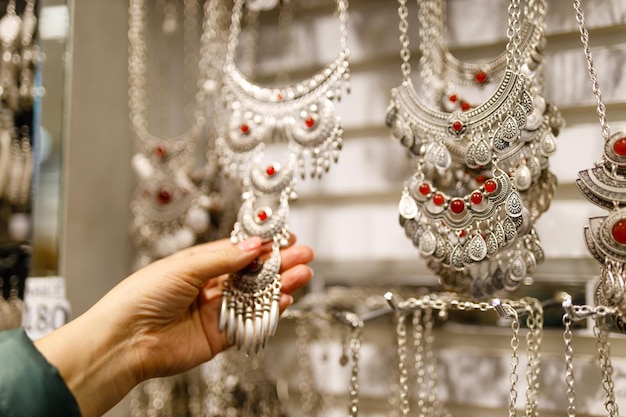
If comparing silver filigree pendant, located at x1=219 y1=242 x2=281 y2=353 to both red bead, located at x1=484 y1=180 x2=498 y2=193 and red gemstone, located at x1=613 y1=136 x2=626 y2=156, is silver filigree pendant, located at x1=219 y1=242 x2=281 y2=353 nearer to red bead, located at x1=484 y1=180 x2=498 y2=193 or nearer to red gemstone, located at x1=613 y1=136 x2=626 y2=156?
red bead, located at x1=484 y1=180 x2=498 y2=193

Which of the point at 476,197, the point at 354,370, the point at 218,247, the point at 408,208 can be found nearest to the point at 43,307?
the point at 218,247

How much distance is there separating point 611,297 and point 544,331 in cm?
30

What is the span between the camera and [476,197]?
96 cm

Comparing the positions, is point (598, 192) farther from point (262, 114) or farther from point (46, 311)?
point (46, 311)

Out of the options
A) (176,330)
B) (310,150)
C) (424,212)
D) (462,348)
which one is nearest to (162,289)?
(176,330)

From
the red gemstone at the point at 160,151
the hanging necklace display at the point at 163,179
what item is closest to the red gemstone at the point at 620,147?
the hanging necklace display at the point at 163,179

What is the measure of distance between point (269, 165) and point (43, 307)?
2.01 feet

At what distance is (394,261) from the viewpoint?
4.44ft

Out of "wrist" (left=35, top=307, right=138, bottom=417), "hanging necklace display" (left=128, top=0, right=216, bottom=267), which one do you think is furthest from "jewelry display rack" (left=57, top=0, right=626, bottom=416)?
"wrist" (left=35, top=307, right=138, bottom=417)

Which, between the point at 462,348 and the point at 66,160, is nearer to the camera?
the point at 462,348

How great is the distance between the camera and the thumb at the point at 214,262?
1.05 metres

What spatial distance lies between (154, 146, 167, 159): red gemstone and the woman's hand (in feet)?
1.15

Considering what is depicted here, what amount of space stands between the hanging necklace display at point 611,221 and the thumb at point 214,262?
0.55 meters

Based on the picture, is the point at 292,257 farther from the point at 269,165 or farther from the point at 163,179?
the point at 163,179
